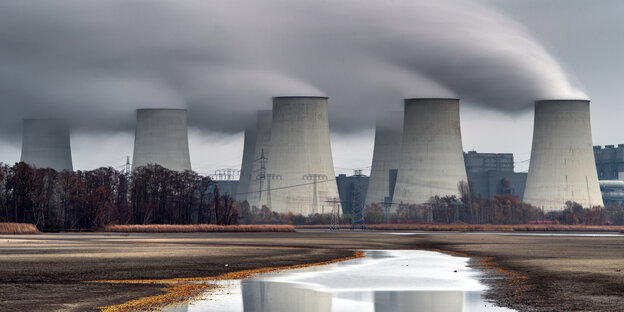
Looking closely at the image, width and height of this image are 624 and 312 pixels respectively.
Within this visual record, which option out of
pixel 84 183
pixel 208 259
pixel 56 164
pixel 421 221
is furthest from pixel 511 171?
pixel 208 259

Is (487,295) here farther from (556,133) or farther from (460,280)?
(556,133)

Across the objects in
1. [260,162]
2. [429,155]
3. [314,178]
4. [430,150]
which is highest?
[260,162]

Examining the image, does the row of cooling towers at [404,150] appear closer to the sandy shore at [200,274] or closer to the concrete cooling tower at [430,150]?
the concrete cooling tower at [430,150]

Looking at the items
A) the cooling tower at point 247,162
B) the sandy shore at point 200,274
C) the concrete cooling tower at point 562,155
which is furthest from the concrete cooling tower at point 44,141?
the sandy shore at point 200,274

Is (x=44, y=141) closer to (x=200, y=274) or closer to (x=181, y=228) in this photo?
(x=181, y=228)

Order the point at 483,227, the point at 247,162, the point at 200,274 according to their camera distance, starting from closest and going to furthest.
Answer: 1. the point at 200,274
2. the point at 483,227
3. the point at 247,162

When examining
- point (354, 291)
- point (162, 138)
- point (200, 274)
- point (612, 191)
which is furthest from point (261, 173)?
point (354, 291)

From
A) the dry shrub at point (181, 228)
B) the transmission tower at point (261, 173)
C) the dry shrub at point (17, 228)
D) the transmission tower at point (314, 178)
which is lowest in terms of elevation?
the dry shrub at point (17, 228)
